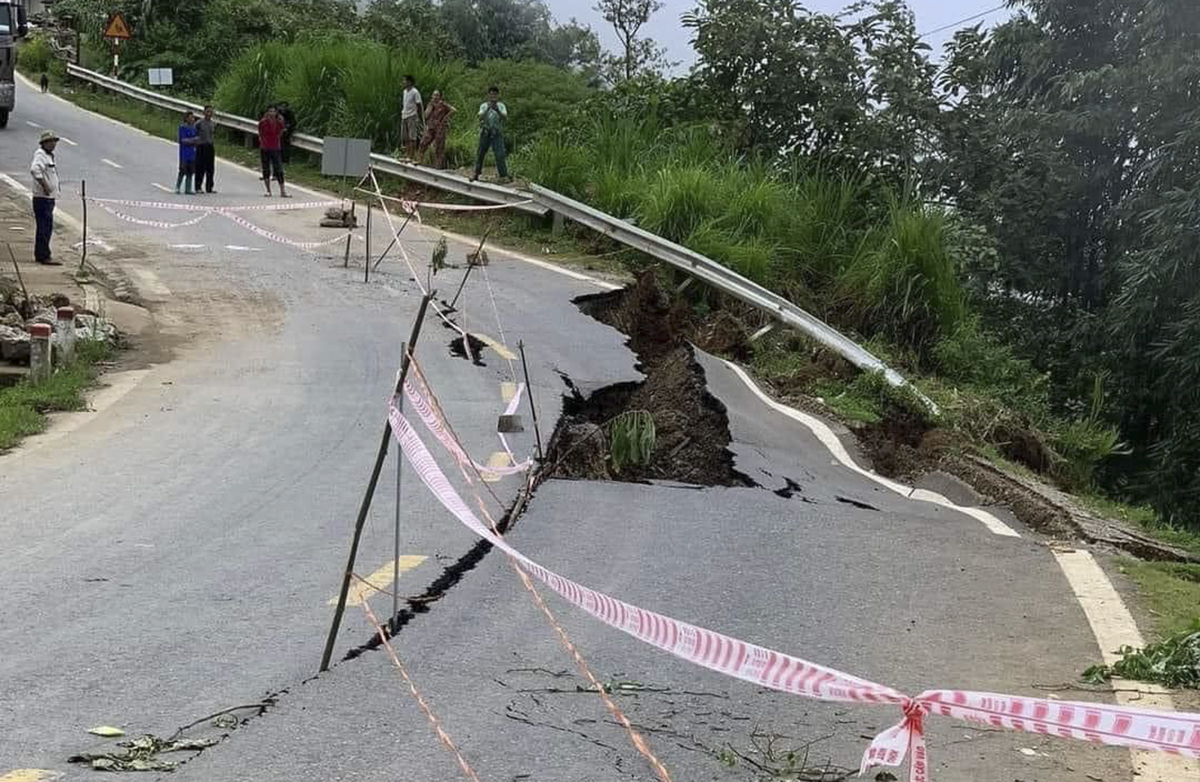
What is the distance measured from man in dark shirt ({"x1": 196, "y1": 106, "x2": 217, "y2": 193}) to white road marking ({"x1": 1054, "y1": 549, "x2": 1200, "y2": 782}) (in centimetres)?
1932

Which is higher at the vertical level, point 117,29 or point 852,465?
point 117,29

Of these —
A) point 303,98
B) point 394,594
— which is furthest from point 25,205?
point 394,594

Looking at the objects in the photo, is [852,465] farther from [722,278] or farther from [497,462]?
[722,278]

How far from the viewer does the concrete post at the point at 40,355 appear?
11.6 meters

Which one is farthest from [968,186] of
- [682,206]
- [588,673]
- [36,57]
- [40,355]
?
[36,57]

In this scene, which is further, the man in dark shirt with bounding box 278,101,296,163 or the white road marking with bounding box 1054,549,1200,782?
the man in dark shirt with bounding box 278,101,296,163

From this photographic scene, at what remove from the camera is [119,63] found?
42562 millimetres

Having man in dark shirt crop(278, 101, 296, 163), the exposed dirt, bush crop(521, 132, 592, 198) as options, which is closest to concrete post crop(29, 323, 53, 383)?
the exposed dirt

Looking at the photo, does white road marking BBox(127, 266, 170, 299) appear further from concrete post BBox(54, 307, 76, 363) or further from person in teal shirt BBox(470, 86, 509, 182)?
person in teal shirt BBox(470, 86, 509, 182)

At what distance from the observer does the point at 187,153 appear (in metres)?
24.2

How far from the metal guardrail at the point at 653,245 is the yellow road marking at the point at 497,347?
130 inches

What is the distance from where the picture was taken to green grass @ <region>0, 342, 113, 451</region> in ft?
33.1

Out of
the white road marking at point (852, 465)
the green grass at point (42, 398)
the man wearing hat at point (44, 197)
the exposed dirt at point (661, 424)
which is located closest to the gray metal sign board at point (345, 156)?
the man wearing hat at point (44, 197)

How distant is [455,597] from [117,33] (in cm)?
3721
